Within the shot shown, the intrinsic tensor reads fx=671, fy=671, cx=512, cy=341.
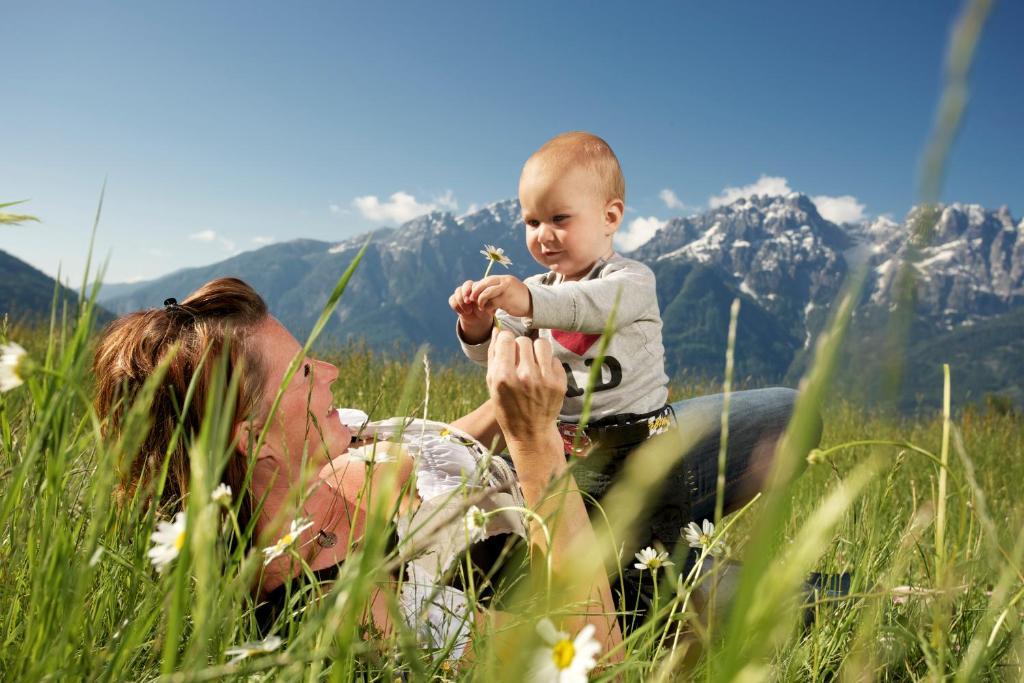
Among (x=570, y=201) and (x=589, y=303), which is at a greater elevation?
(x=570, y=201)

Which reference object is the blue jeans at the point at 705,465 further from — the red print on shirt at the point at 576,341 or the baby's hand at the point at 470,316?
the baby's hand at the point at 470,316

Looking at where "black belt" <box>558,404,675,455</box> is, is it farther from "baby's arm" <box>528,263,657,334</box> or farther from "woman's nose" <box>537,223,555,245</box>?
"woman's nose" <box>537,223,555,245</box>

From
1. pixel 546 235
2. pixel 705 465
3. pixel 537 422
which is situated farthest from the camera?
pixel 705 465

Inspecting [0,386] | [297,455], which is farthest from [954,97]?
[297,455]

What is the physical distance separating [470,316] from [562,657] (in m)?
1.51

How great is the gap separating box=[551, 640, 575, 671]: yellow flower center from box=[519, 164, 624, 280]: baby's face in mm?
1980

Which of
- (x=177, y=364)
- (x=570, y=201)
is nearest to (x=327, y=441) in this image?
(x=177, y=364)

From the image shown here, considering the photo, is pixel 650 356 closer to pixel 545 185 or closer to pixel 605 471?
pixel 605 471

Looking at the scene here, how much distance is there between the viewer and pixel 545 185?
2547mm

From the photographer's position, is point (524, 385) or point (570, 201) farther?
point (570, 201)

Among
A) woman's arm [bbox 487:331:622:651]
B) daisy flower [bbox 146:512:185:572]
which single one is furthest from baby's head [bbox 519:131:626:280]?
daisy flower [bbox 146:512:185:572]

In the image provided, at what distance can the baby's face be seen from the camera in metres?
2.53

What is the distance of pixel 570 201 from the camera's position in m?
2.53

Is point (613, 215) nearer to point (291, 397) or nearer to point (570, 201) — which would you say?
point (570, 201)
